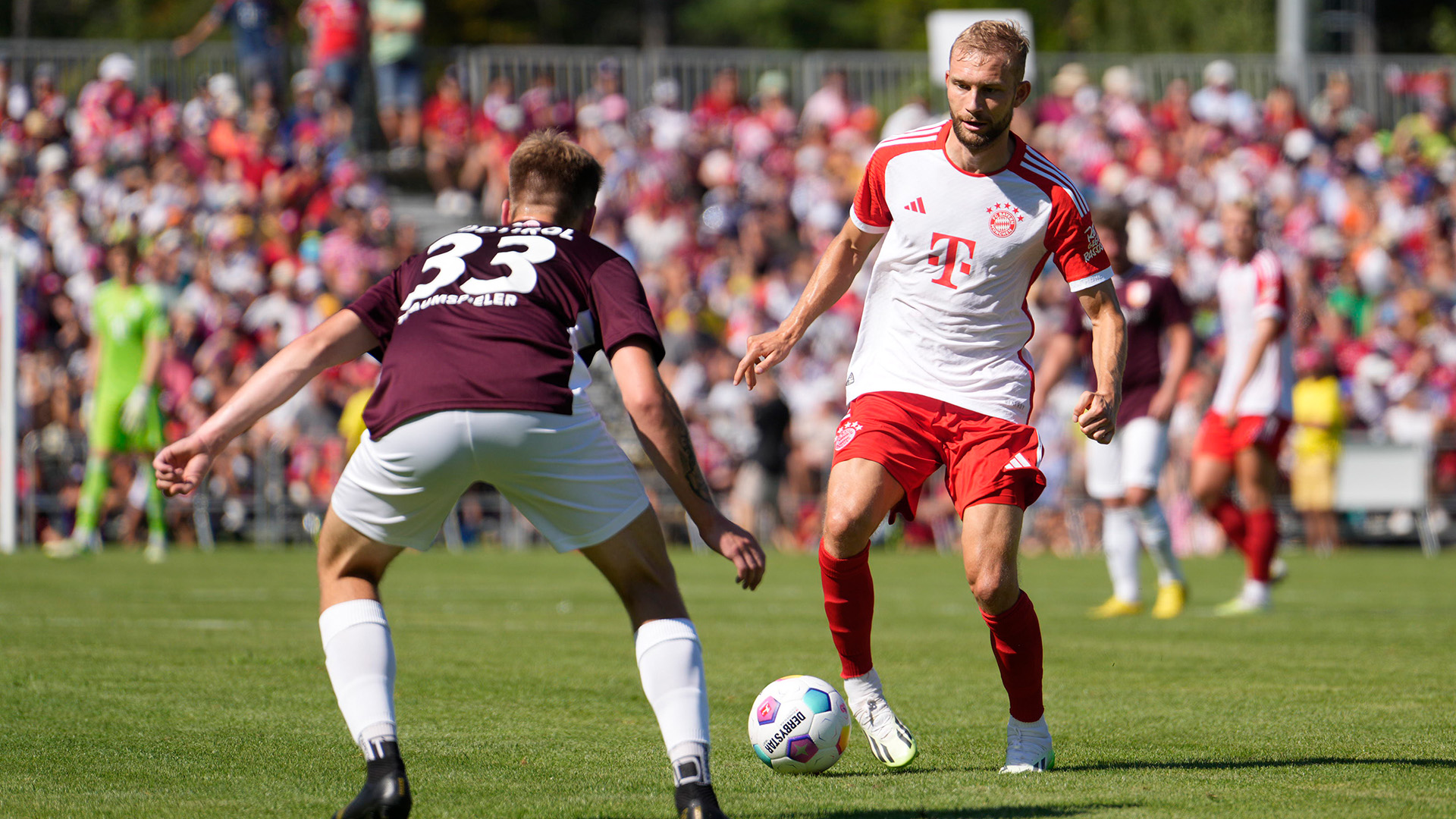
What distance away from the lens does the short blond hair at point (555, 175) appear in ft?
15.6

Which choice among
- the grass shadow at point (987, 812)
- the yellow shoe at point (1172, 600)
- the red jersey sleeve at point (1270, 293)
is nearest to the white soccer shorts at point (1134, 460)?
the yellow shoe at point (1172, 600)

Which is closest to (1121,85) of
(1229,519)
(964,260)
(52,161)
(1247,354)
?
(52,161)

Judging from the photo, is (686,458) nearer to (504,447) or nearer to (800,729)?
(504,447)

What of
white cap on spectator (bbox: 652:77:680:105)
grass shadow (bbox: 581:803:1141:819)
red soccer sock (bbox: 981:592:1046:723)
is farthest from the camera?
white cap on spectator (bbox: 652:77:680:105)

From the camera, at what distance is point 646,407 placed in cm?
434

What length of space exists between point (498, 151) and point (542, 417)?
20037 millimetres

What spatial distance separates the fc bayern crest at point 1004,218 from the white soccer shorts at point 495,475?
191 centimetres

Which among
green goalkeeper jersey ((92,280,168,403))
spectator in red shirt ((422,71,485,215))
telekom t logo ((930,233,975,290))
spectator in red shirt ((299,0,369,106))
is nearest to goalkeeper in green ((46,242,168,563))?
green goalkeeper jersey ((92,280,168,403))

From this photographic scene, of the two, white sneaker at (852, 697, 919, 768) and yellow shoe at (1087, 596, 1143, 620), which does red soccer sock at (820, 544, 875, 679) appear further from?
yellow shoe at (1087, 596, 1143, 620)

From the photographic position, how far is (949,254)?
5930 millimetres

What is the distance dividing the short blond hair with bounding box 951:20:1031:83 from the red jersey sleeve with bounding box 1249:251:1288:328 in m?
6.33

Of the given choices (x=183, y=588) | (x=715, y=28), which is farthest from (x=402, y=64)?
(x=715, y=28)

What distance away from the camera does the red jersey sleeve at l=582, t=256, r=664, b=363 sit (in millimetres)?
4422

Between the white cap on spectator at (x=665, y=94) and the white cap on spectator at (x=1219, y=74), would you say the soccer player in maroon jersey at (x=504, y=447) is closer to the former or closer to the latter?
the white cap on spectator at (x=665, y=94)
